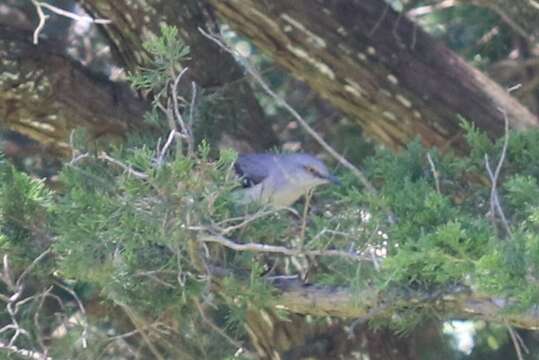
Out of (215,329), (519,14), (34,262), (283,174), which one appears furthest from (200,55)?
(34,262)

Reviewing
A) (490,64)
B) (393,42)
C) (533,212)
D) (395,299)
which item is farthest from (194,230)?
(490,64)

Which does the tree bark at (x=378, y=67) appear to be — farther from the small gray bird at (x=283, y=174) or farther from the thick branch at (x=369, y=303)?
the thick branch at (x=369, y=303)

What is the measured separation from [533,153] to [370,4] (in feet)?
4.46

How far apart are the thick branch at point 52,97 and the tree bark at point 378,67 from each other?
1.73 feet

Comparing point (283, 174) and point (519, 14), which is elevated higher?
point (519, 14)

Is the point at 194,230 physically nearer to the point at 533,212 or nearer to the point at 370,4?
the point at 533,212

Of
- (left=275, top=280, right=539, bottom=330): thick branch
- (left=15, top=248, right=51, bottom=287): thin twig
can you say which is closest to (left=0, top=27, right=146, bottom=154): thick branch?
(left=15, top=248, right=51, bottom=287): thin twig

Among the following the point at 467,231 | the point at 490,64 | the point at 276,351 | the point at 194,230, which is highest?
the point at 467,231

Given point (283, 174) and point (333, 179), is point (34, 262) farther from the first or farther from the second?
point (333, 179)

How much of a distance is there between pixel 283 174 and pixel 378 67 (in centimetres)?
71

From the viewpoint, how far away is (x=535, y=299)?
130 inches

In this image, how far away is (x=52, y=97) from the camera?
5.22m

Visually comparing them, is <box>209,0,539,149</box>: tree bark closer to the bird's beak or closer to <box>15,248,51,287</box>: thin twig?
the bird's beak

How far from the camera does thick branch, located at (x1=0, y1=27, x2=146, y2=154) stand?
5184mm
